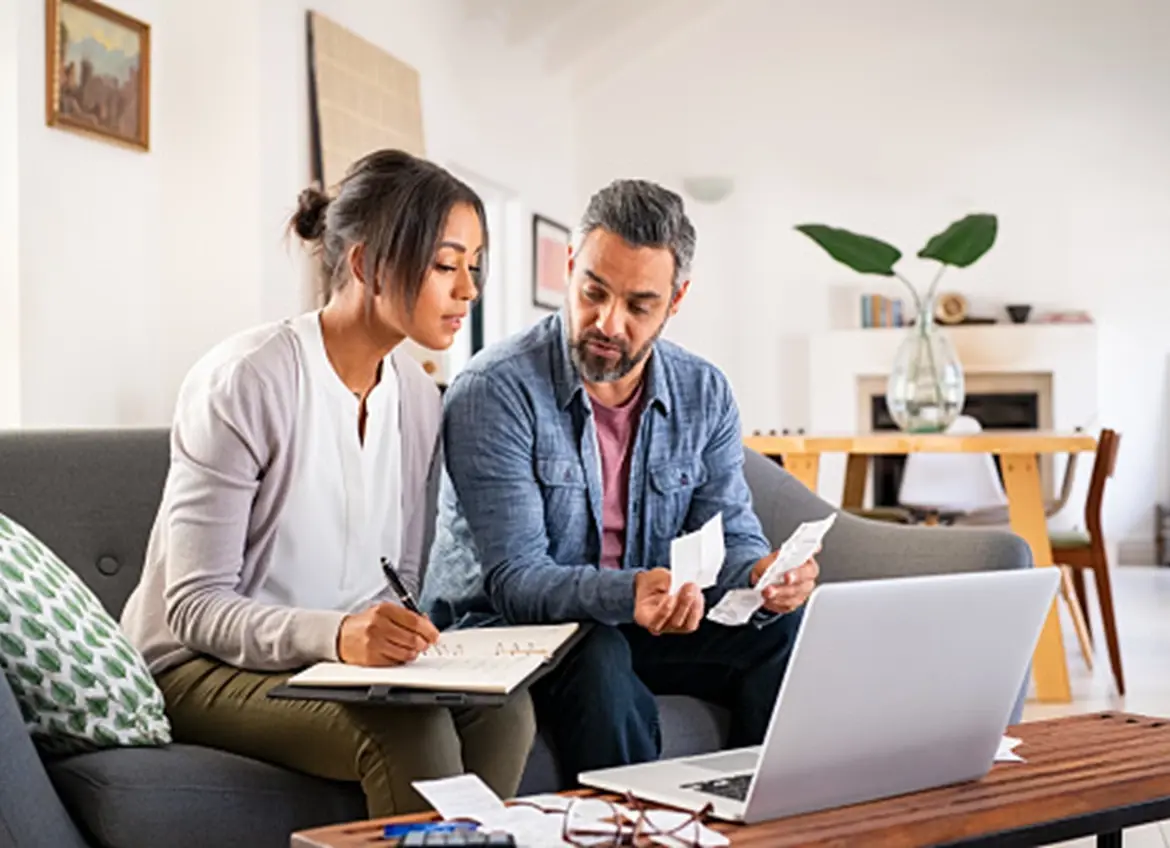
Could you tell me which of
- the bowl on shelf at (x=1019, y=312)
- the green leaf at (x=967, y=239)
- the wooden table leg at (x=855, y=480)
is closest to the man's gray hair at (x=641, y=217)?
the green leaf at (x=967, y=239)

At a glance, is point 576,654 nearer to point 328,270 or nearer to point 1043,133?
point 328,270

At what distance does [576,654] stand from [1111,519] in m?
7.40

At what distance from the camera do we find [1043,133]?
886 cm

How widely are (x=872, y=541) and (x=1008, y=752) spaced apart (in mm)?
1073

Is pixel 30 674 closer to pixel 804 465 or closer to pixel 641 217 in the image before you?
pixel 641 217

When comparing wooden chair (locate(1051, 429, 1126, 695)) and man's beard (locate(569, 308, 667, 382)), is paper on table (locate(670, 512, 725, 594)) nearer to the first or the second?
man's beard (locate(569, 308, 667, 382))

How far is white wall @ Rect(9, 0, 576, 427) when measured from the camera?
440cm

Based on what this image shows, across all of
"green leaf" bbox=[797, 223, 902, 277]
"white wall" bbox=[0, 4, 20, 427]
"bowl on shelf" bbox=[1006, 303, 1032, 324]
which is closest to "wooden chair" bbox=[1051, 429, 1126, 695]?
"green leaf" bbox=[797, 223, 902, 277]

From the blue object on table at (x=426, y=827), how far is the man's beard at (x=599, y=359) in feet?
3.68

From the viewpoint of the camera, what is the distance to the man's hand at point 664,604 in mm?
2014

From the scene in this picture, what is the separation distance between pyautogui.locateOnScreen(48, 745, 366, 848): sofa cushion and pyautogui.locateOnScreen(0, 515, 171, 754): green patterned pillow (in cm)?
3

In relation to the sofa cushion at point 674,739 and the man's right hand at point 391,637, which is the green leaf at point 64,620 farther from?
the sofa cushion at point 674,739

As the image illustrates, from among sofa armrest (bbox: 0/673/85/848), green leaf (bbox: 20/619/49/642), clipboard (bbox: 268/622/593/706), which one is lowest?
sofa armrest (bbox: 0/673/85/848)

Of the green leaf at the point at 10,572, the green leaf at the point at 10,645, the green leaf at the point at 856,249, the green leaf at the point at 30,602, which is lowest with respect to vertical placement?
the green leaf at the point at 10,645
